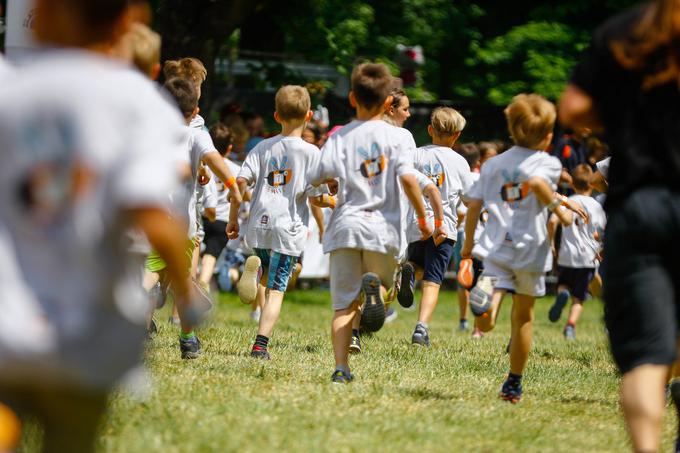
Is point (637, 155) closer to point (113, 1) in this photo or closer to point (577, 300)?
point (113, 1)

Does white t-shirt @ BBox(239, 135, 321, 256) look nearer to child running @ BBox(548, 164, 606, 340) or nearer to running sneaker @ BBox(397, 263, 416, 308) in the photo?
running sneaker @ BBox(397, 263, 416, 308)

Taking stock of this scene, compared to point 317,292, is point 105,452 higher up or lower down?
higher up

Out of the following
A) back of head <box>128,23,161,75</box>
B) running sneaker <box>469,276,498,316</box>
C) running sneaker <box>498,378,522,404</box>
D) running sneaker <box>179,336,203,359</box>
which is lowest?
running sneaker <box>179,336,203,359</box>

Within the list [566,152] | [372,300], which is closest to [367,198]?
[372,300]

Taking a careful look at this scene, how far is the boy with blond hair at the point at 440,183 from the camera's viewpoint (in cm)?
1000

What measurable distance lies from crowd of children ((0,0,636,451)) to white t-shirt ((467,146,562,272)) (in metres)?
0.01

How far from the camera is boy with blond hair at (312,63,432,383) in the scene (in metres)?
6.56

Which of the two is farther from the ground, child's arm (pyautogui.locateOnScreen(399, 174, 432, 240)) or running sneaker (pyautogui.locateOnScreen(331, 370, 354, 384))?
child's arm (pyautogui.locateOnScreen(399, 174, 432, 240))

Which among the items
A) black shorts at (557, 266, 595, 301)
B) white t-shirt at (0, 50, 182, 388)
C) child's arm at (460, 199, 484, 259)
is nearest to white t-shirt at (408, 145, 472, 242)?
black shorts at (557, 266, 595, 301)

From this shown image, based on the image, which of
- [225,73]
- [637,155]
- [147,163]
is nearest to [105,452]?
[147,163]

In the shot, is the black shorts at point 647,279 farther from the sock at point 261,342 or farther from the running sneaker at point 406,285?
the running sneaker at point 406,285

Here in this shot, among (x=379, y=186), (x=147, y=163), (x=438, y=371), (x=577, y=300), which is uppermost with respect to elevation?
(x=147, y=163)

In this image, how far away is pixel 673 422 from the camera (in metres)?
6.30

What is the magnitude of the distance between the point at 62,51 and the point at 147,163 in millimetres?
404
